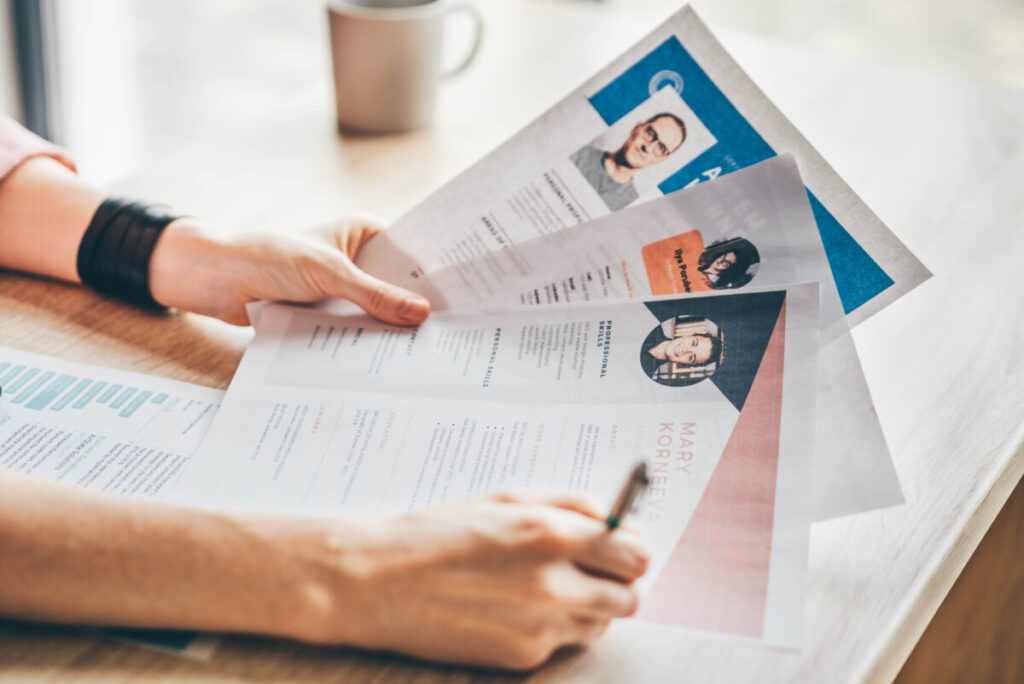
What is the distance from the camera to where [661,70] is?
0.68 meters

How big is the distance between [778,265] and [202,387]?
16.0 inches

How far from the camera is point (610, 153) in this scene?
0.68m

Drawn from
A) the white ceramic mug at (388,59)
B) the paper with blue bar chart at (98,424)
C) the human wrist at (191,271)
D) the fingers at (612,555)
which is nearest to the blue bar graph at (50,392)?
the paper with blue bar chart at (98,424)

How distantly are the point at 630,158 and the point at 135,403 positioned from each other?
1.35ft

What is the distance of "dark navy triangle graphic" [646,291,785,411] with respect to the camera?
0.51 metres

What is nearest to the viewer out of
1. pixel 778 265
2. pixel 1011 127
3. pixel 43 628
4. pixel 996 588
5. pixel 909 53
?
pixel 43 628

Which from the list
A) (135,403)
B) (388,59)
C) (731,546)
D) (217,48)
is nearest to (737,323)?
(731,546)

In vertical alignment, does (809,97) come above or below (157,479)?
above

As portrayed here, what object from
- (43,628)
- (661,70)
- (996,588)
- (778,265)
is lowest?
(996,588)

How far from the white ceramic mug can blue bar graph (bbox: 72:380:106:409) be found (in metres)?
0.48

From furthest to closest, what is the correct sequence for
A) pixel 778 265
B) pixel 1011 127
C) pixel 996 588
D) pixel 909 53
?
pixel 909 53
pixel 1011 127
pixel 996 588
pixel 778 265

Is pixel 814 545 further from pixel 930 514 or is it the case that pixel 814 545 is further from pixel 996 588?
pixel 996 588

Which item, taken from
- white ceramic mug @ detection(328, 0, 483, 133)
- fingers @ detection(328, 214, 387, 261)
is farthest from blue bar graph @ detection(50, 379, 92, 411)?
white ceramic mug @ detection(328, 0, 483, 133)

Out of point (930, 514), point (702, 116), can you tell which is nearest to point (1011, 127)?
point (702, 116)
